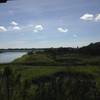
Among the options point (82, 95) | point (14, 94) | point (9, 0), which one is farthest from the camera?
point (14, 94)

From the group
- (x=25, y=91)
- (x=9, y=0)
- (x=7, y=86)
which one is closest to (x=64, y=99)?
(x=25, y=91)

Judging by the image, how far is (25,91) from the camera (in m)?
10.1

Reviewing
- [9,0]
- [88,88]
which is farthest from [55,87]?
[9,0]

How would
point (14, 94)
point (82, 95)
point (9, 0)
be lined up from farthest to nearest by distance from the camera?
point (14, 94) < point (82, 95) < point (9, 0)

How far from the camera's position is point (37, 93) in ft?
33.4

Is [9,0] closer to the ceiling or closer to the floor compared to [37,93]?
closer to the ceiling

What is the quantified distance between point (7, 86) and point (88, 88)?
2482 millimetres

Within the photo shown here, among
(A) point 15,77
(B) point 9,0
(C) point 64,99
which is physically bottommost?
(C) point 64,99

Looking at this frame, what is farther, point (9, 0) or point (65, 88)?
point (65, 88)

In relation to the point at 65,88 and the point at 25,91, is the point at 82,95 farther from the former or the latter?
the point at 25,91

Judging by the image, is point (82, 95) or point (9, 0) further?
point (82, 95)

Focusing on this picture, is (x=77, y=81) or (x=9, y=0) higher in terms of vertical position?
(x=9, y=0)

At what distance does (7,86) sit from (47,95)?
130cm

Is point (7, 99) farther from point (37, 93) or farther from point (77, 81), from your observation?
point (77, 81)
